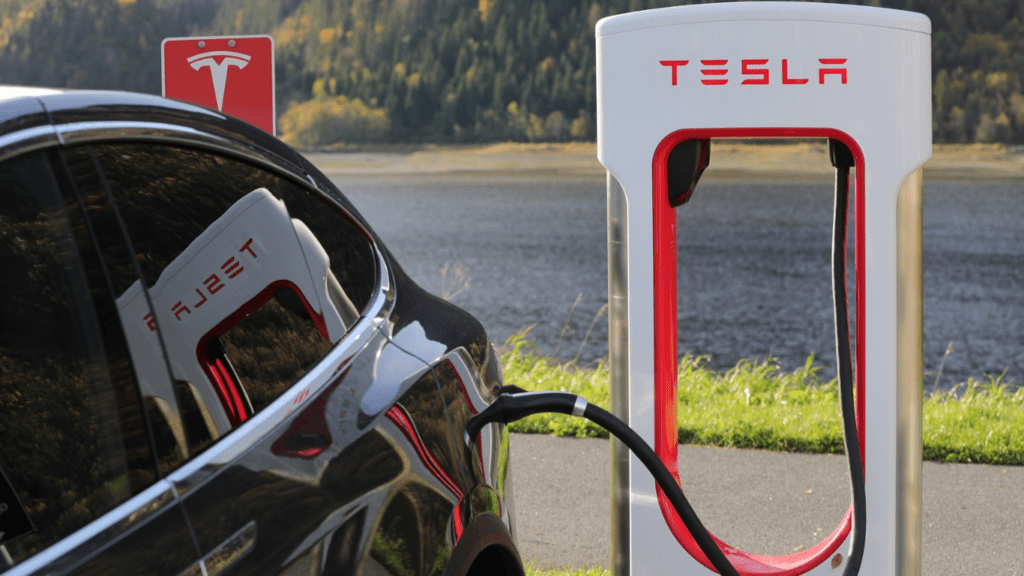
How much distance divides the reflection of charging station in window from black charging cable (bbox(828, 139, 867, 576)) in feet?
4.14

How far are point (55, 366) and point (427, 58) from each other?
363 ft

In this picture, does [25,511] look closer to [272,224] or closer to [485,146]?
[272,224]

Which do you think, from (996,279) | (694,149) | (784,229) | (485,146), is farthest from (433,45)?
(694,149)

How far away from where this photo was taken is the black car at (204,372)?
4.07ft

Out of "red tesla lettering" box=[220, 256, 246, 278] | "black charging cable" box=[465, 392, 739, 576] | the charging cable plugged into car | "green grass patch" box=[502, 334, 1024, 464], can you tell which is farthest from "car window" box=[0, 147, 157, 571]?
"green grass patch" box=[502, 334, 1024, 464]

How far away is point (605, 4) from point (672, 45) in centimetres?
10208

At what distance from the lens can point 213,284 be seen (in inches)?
60.1

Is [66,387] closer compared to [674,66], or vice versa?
[66,387]

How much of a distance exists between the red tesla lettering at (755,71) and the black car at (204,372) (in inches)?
36.9

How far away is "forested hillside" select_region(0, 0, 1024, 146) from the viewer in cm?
8888

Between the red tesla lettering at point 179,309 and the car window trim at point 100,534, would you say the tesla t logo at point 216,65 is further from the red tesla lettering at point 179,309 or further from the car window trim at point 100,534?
the car window trim at point 100,534

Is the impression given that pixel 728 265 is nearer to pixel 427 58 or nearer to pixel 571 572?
pixel 427 58

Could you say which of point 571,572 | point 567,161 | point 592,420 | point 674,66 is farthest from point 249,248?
point 567,161

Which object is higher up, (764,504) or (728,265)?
(764,504)
